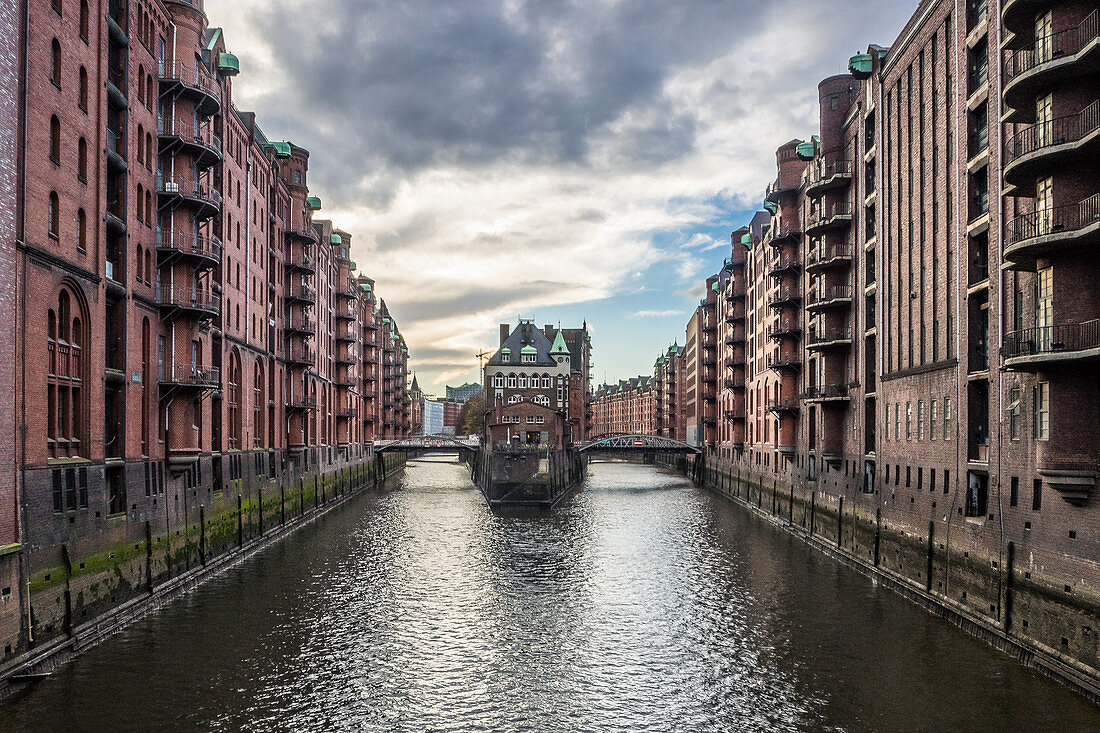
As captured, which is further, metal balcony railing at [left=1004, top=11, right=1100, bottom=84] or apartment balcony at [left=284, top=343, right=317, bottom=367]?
apartment balcony at [left=284, top=343, right=317, bottom=367]

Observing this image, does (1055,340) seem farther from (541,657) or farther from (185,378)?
(185,378)

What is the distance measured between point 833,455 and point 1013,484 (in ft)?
71.9

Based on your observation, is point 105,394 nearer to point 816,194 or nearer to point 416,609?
point 416,609

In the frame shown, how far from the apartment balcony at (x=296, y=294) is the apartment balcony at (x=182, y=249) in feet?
91.3

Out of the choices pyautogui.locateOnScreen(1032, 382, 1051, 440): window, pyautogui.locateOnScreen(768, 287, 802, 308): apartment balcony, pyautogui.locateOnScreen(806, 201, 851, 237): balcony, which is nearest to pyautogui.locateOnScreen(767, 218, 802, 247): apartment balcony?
pyautogui.locateOnScreen(768, 287, 802, 308): apartment balcony

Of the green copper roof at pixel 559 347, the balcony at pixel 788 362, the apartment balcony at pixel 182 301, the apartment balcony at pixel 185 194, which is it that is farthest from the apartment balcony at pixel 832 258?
the green copper roof at pixel 559 347

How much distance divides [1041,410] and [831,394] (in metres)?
24.1

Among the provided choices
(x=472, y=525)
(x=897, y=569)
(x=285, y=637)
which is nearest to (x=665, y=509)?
(x=472, y=525)

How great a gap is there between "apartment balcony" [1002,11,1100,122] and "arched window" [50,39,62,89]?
28.2 metres

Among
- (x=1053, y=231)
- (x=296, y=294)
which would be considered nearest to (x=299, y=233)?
(x=296, y=294)

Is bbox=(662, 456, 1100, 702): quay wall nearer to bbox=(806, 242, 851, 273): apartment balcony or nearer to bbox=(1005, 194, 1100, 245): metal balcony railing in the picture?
bbox=(1005, 194, 1100, 245): metal balcony railing

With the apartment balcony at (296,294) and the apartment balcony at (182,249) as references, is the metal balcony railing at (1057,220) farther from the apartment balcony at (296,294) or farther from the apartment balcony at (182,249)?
the apartment balcony at (296,294)

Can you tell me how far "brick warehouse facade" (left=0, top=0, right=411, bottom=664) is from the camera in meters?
23.5

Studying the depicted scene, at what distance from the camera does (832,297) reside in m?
49.8
